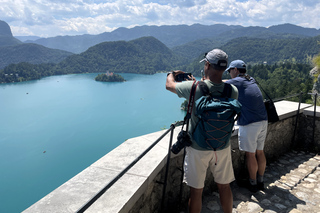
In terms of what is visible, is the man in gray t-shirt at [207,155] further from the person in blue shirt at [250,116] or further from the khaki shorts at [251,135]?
the khaki shorts at [251,135]

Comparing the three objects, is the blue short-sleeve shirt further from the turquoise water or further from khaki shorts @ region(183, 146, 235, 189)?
the turquoise water

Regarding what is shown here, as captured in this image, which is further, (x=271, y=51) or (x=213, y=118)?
(x=271, y=51)

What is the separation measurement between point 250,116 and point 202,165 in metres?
1.07

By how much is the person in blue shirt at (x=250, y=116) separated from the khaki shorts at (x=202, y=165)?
2.85 feet

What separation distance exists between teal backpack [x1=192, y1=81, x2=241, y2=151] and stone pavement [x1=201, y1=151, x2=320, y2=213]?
112 centimetres

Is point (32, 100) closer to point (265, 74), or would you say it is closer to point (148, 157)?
point (265, 74)

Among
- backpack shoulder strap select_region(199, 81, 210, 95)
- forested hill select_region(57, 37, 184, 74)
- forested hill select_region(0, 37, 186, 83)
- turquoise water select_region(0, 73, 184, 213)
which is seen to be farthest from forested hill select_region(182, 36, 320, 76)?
backpack shoulder strap select_region(199, 81, 210, 95)

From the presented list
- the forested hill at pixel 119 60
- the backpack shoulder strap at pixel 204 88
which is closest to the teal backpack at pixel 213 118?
the backpack shoulder strap at pixel 204 88

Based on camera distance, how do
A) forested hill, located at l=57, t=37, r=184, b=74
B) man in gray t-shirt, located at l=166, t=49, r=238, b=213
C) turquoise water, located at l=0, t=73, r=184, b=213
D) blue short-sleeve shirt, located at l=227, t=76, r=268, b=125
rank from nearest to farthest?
man in gray t-shirt, located at l=166, t=49, r=238, b=213
blue short-sleeve shirt, located at l=227, t=76, r=268, b=125
turquoise water, located at l=0, t=73, r=184, b=213
forested hill, located at l=57, t=37, r=184, b=74

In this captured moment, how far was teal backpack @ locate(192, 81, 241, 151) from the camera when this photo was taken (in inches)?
68.3

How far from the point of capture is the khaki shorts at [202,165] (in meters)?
1.88

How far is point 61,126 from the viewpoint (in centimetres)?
6212

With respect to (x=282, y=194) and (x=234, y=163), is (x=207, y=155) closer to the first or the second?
(x=234, y=163)

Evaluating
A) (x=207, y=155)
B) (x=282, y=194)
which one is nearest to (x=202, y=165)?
(x=207, y=155)
